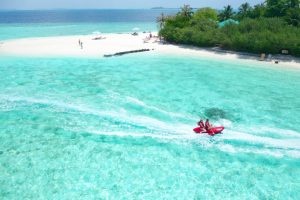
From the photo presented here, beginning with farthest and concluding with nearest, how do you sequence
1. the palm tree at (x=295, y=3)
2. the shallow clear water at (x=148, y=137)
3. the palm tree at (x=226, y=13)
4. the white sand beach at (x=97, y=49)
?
the palm tree at (x=226, y=13) → the palm tree at (x=295, y=3) → the white sand beach at (x=97, y=49) → the shallow clear water at (x=148, y=137)

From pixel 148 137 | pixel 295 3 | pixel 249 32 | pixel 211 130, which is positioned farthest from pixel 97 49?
pixel 295 3

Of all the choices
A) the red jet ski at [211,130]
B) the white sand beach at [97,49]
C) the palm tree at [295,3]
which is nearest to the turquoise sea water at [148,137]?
the red jet ski at [211,130]

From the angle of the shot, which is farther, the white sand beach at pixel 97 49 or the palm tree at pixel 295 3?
the palm tree at pixel 295 3

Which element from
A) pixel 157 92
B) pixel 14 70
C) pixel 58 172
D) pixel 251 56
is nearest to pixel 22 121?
pixel 58 172

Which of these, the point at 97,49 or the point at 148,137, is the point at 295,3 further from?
the point at 148,137

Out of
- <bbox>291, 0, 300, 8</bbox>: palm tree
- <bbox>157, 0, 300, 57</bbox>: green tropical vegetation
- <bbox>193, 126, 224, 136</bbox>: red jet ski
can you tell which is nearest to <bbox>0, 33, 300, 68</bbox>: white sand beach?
<bbox>157, 0, 300, 57</bbox>: green tropical vegetation

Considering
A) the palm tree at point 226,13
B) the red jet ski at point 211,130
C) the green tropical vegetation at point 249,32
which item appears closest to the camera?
the red jet ski at point 211,130

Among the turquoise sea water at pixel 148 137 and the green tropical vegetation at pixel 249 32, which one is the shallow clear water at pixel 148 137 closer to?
the turquoise sea water at pixel 148 137

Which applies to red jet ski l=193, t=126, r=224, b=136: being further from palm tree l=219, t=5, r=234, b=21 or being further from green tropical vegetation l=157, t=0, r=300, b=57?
palm tree l=219, t=5, r=234, b=21
